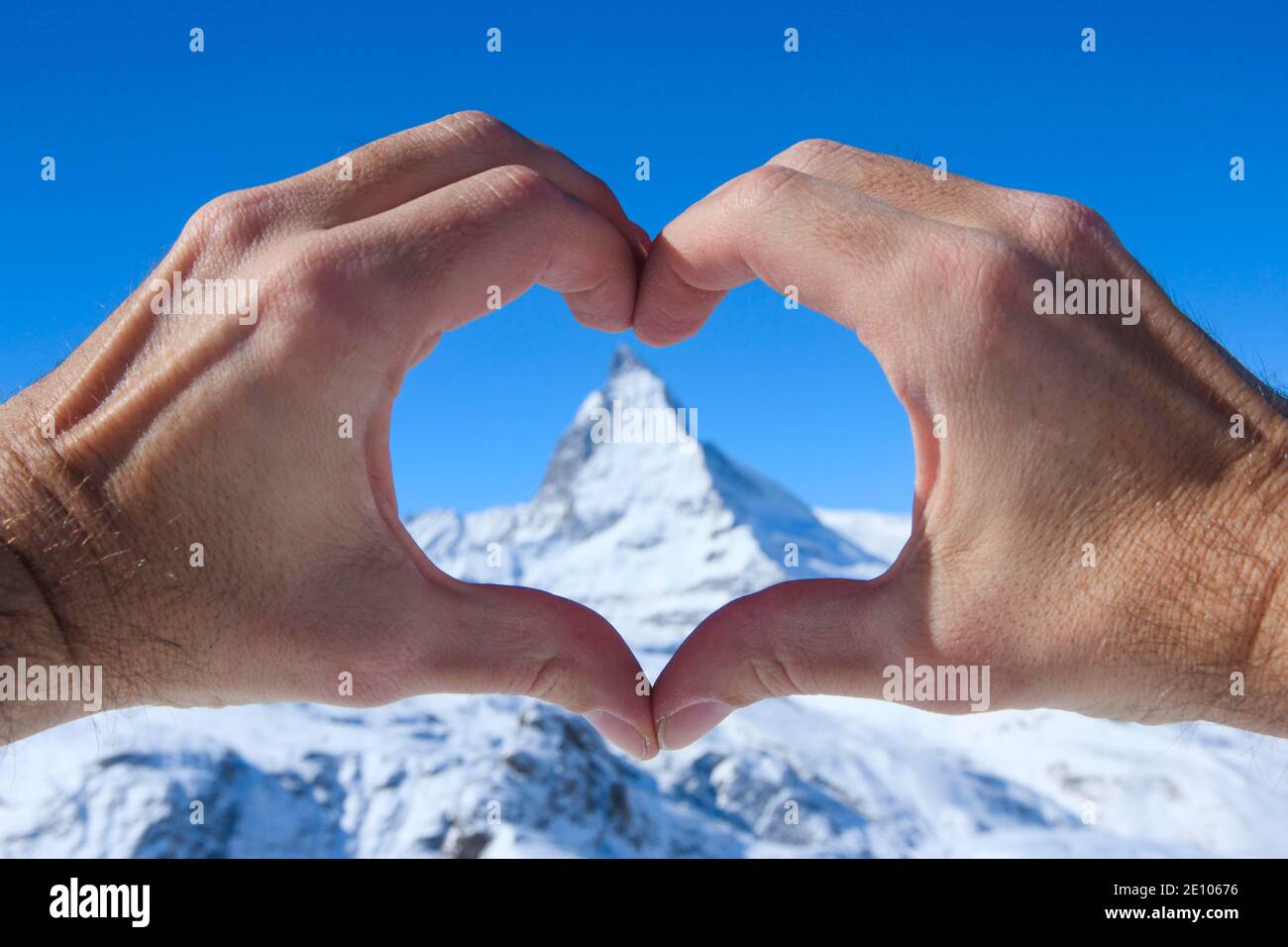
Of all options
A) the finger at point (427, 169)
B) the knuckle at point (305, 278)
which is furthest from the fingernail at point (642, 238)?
the knuckle at point (305, 278)

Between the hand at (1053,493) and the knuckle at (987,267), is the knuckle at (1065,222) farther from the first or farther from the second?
the knuckle at (987,267)

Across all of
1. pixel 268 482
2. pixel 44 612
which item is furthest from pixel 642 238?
pixel 44 612

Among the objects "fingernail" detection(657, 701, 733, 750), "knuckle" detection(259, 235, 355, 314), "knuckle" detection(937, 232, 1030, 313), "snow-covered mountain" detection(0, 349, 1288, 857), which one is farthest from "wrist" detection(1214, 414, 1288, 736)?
"snow-covered mountain" detection(0, 349, 1288, 857)

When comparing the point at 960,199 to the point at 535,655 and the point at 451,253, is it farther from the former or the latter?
the point at 535,655

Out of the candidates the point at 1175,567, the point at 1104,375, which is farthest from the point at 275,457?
the point at 1175,567

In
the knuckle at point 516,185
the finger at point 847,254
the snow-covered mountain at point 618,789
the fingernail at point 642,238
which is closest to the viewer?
the finger at point 847,254
